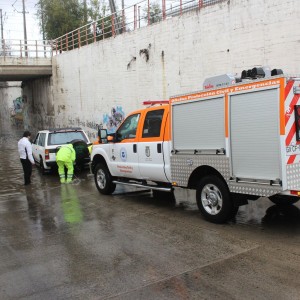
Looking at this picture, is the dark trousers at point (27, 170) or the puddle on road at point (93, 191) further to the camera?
the dark trousers at point (27, 170)

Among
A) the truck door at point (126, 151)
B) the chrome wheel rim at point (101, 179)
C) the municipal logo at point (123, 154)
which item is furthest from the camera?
the chrome wheel rim at point (101, 179)

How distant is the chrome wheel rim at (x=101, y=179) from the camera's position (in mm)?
9852

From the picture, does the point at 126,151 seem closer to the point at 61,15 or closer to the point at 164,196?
the point at 164,196

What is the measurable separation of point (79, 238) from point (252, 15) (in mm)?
8943

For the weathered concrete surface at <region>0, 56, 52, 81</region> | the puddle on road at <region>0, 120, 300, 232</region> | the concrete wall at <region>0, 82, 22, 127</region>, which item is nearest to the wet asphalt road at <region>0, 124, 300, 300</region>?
the puddle on road at <region>0, 120, 300, 232</region>

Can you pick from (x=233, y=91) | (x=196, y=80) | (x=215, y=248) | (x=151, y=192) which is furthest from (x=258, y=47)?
(x=215, y=248)

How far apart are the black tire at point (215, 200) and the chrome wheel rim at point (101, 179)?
138 inches

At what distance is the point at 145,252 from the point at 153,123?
3299mm

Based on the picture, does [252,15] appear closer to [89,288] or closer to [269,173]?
[269,173]

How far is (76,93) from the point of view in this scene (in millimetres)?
23688

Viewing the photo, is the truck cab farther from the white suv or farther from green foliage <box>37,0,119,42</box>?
green foliage <box>37,0,119,42</box>

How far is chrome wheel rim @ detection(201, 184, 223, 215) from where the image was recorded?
658 centimetres

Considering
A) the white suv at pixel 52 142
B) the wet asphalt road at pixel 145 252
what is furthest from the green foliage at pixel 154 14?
the wet asphalt road at pixel 145 252

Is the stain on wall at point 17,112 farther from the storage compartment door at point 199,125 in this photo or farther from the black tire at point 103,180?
the storage compartment door at point 199,125
